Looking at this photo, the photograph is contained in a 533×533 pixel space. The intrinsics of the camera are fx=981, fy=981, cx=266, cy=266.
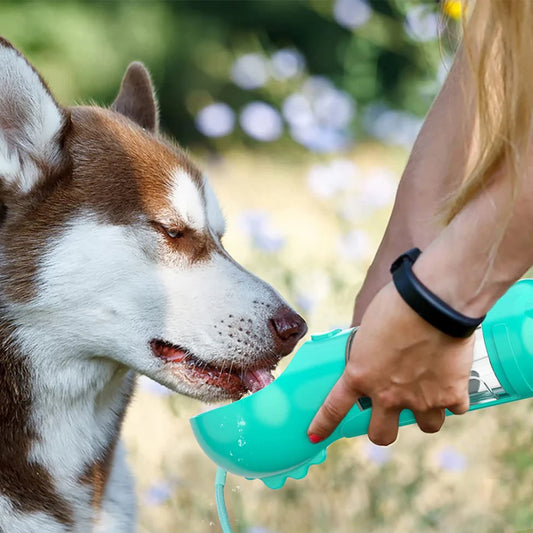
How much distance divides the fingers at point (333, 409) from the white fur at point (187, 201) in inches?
27.4

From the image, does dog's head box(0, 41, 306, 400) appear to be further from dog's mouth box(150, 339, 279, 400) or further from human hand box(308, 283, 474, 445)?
human hand box(308, 283, 474, 445)

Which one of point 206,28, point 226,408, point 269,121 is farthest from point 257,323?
point 206,28

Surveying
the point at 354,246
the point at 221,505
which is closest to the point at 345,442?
the point at 354,246

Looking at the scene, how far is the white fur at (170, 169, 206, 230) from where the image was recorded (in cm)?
252

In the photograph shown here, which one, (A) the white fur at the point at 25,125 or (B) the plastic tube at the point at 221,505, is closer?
(B) the plastic tube at the point at 221,505

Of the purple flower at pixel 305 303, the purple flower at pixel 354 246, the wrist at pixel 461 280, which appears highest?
the wrist at pixel 461 280

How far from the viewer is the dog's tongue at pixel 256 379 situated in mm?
2449

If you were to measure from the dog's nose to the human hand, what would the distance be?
46 centimetres

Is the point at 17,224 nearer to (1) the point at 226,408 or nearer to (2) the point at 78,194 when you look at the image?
(2) the point at 78,194

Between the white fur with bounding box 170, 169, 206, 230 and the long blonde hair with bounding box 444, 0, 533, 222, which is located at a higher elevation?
the long blonde hair with bounding box 444, 0, 533, 222

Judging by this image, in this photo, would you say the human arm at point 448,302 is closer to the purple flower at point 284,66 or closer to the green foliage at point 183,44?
the purple flower at point 284,66

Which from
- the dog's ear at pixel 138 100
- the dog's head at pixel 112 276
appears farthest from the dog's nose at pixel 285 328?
the dog's ear at pixel 138 100

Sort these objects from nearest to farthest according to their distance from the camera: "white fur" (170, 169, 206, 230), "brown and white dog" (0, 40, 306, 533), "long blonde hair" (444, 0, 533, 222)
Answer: "long blonde hair" (444, 0, 533, 222), "brown and white dog" (0, 40, 306, 533), "white fur" (170, 169, 206, 230)

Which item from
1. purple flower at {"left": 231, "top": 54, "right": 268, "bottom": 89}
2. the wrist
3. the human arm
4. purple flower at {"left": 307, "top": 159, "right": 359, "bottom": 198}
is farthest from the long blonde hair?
purple flower at {"left": 231, "top": 54, "right": 268, "bottom": 89}
